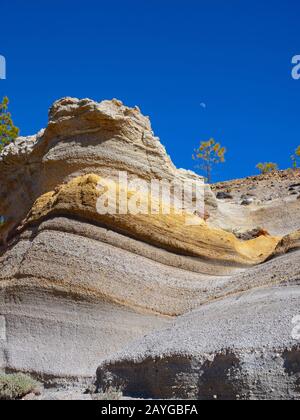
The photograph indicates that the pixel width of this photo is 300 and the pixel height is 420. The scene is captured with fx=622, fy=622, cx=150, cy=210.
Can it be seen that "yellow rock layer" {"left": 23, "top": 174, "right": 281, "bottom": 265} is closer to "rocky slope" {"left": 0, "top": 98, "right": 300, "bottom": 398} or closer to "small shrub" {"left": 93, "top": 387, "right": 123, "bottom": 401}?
"rocky slope" {"left": 0, "top": 98, "right": 300, "bottom": 398}

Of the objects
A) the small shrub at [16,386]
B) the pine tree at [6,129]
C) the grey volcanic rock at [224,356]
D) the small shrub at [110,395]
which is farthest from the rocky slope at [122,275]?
the pine tree at [6,129]

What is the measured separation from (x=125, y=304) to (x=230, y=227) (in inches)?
279

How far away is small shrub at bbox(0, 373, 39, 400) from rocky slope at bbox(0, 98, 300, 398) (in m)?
0.51

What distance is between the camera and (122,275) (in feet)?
36.1

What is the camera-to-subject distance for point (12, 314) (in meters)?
10.8

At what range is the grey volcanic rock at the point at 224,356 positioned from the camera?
6.57m

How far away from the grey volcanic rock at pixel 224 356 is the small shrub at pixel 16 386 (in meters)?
1.14

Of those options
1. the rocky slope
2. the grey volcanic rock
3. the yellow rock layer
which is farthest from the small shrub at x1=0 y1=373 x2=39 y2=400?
the yellow rock layer

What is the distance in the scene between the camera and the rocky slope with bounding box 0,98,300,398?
7.72m

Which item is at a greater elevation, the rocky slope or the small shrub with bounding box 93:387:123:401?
the rocky slope

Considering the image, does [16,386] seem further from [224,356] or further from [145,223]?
[145,223]

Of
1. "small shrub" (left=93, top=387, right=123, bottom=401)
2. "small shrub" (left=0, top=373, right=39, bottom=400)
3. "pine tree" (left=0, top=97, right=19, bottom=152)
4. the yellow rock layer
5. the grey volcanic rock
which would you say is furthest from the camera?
"pine tree" (left=0, top=97, right=19, bottom=152)
